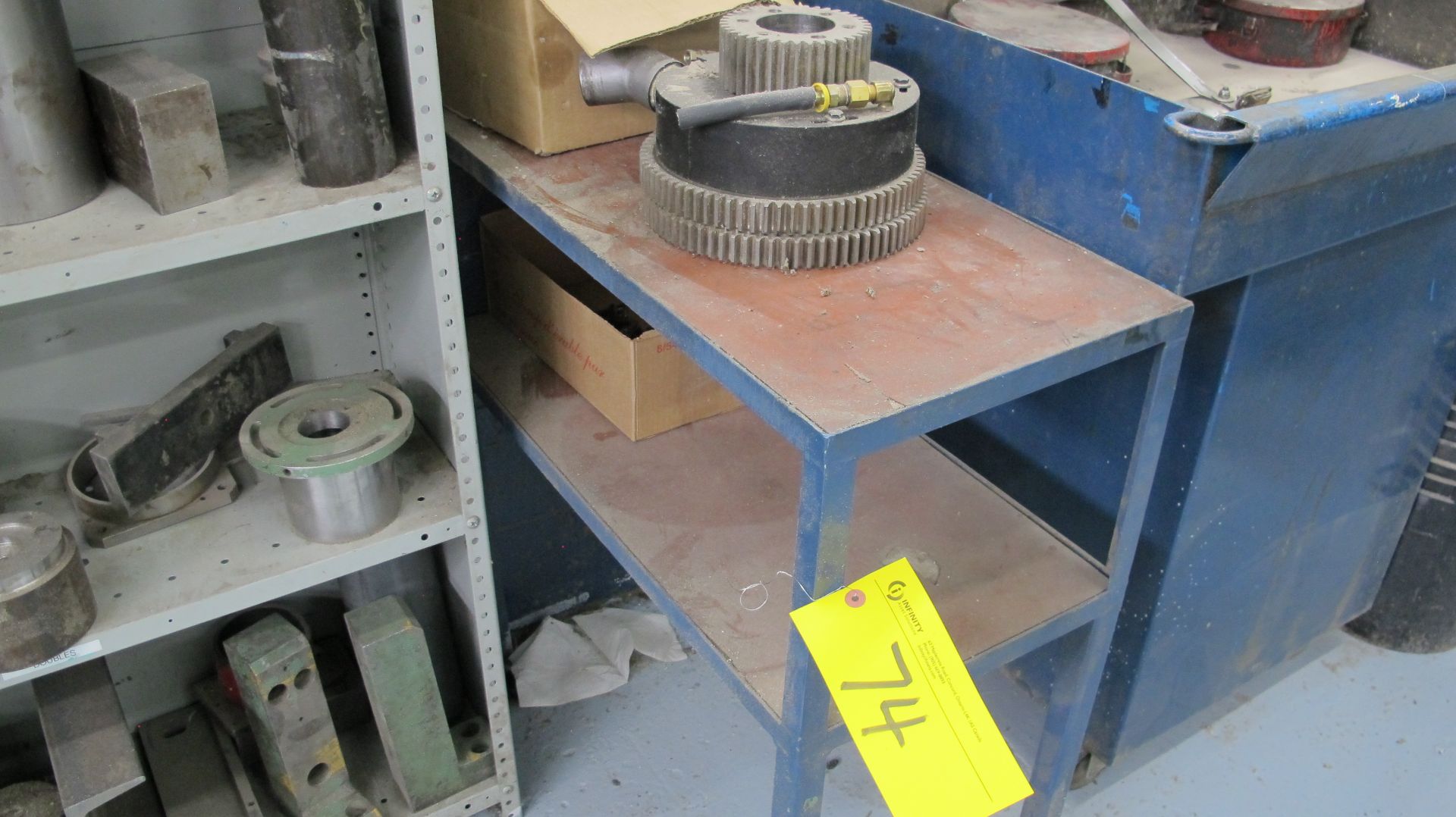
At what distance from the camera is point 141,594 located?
1.25 metres

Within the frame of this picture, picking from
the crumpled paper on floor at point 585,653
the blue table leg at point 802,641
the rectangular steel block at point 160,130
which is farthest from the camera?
the crumpled paper on floor at point 585,653

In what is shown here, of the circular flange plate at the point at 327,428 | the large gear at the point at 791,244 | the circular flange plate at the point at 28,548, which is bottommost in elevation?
the circular flange plate at the point at 28,548

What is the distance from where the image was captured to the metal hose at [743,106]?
0.97 meters

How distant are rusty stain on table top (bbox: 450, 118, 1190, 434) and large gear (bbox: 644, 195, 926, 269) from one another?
10 millimetres

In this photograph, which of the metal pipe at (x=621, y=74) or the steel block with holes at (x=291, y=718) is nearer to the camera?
the metal pipe at (x=621, y=74)

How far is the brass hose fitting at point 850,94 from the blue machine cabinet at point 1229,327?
0.61 feet

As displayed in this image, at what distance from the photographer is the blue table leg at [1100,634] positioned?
1.05 m

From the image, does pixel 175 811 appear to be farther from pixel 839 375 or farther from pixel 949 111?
pixel 949 111

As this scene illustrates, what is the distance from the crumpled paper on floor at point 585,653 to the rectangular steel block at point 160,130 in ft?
3.23

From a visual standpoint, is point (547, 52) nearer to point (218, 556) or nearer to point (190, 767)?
→ point (218, 556)

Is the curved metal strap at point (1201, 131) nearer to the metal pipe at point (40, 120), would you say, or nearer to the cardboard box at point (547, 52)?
the cardboard box at point (547, 52)

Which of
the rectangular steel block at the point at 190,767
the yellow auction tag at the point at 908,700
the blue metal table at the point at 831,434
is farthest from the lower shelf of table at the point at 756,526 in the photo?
the rectangular steel block at the point at 190,767

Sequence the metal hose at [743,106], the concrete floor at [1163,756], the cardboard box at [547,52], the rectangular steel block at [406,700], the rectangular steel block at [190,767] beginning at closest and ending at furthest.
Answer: the metal hose at [743,106] → the cardboard box at [547,52] → the rectangular steel block at [406,700] → the rectangular steel block at [190,767] → the concrete floor at [1163,756]

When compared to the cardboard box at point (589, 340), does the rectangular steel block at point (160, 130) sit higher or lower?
higher
